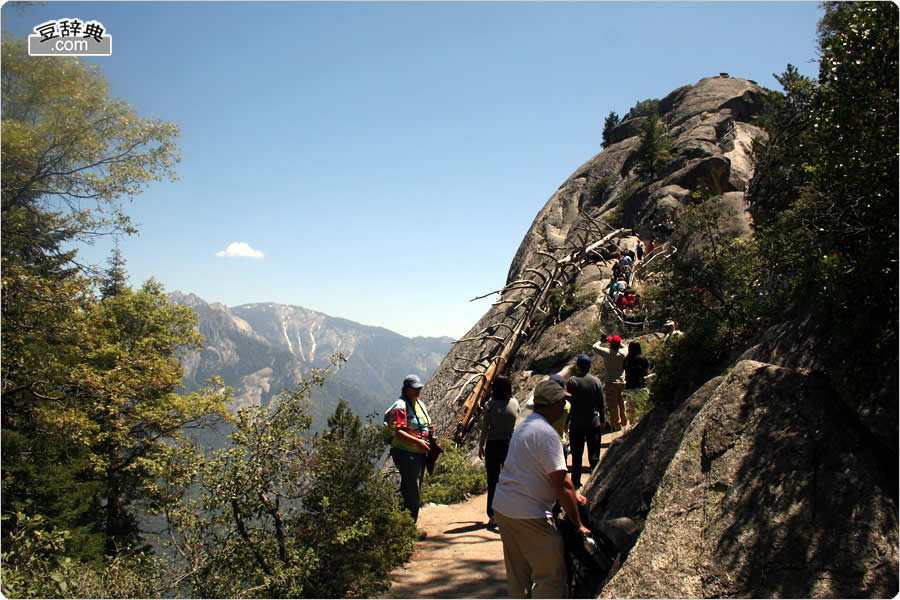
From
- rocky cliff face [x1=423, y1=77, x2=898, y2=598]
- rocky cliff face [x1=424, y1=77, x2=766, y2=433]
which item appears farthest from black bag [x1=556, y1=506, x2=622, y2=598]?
rocky cliff face [x1=424, y1=77, x2=766, y2=433]

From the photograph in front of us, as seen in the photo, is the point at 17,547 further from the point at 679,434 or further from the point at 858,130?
the point at 858,130

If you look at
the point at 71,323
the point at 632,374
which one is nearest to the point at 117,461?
the point at 71,323

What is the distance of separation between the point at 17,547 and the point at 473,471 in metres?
7.52

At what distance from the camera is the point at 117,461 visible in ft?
65.5

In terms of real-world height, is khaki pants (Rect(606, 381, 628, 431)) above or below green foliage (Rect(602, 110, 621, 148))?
below

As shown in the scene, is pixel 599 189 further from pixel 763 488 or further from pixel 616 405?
pixel 763 488

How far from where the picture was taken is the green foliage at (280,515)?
5.74m

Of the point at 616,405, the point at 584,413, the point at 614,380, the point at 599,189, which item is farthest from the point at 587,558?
the point at 599,189

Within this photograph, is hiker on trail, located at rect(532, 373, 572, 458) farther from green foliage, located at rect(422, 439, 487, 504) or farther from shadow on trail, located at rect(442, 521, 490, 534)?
green foliage, located at rect(422, 439, 487, 504)

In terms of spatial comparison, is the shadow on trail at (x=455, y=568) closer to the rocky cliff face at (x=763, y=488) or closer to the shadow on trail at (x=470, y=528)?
the shadow on trail at (x=470, y=528)

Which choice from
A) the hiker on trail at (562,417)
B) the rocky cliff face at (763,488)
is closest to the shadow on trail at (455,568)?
the rocky cliff face at (763,488)

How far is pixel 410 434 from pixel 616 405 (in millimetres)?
6299

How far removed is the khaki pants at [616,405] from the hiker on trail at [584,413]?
4191 mm

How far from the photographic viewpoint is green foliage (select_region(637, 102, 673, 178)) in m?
28.8
